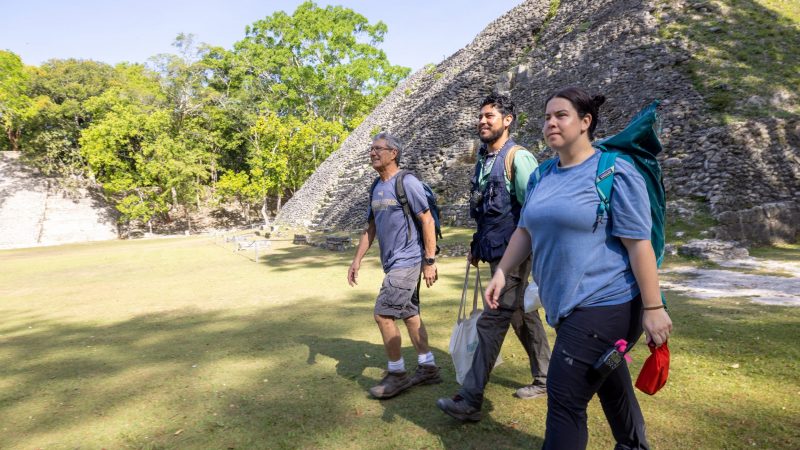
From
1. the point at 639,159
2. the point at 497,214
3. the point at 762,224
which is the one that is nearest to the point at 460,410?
the point at 497,214

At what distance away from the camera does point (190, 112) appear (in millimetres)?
36312

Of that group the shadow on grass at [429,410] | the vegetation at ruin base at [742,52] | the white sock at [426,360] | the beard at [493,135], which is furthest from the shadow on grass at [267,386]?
the vegetation at ruin base at [742,52]

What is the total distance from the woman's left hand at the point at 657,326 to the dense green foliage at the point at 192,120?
31950 mm

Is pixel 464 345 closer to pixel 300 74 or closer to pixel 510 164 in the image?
pixel 510 164

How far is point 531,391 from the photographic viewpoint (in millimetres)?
3561

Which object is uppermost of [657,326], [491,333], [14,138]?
[14,138]

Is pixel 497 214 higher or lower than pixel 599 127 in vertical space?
lower

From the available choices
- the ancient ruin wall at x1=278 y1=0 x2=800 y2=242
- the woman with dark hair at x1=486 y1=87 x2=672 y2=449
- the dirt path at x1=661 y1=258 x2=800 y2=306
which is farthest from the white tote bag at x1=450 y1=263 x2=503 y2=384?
the ancient ruin wall at x1=278 y1=0 x2=800 y2=242

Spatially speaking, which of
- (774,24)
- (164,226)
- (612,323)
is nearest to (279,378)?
(612,323)

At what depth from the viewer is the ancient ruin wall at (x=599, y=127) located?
11367 mm

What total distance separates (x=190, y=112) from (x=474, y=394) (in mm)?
38725

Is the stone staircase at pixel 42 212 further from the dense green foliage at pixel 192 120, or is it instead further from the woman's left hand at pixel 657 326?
the woman's left hand at pixel 657 326

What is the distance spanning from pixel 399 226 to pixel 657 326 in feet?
7.33

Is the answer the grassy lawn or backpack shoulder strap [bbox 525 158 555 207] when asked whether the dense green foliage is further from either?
backpack shoulder strap [bbox 525 158 555 207]
